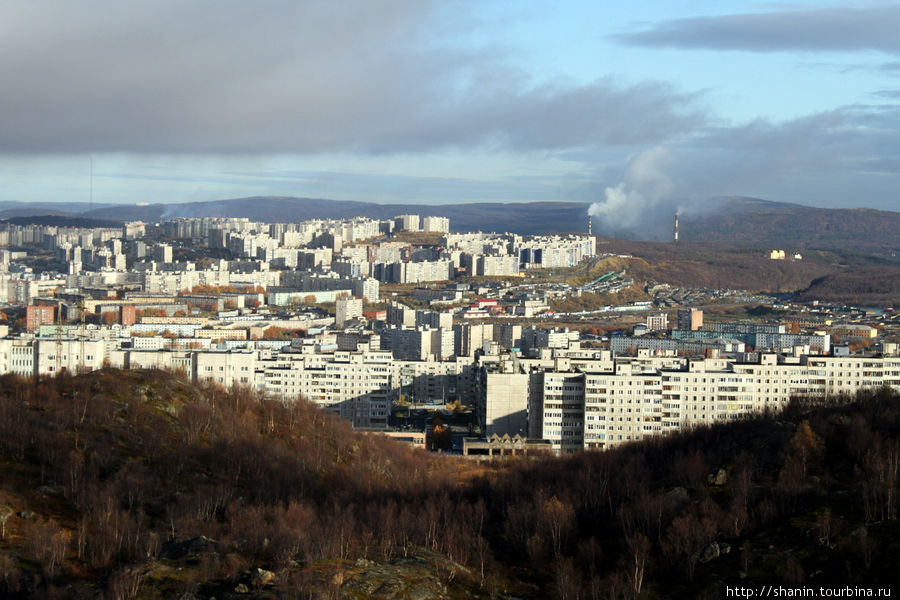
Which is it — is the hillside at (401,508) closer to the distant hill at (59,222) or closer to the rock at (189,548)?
the rock at (189,548)

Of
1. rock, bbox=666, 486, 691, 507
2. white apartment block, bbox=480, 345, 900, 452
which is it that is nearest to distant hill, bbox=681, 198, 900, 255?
white apartment block, bbox=480, 345, 900, 452

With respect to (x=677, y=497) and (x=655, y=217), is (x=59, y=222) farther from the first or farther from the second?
(x=677, y=497)

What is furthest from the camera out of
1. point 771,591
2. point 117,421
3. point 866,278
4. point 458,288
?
point 866,278

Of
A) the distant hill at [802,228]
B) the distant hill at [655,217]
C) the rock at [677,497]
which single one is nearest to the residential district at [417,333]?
the rock at [677,497]

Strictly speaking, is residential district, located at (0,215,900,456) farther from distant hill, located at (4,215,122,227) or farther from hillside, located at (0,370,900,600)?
distant hill, located at (4,215,122,227)

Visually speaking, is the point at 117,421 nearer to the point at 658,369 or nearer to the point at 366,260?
the point at 658,369

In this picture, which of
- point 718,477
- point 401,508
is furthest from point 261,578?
point 718,477

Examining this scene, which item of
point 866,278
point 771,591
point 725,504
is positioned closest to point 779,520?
point 725,504
